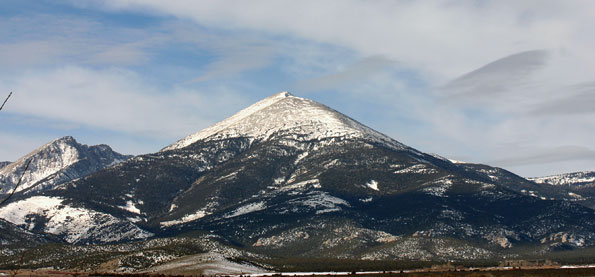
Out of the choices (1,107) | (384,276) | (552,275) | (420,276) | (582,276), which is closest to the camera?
(1,107)

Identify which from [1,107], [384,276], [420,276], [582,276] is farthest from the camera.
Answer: [384,276]

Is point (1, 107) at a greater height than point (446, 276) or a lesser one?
greater

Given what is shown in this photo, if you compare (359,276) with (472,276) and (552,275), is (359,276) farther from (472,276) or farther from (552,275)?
(552,275)

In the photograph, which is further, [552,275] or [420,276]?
[420,276]

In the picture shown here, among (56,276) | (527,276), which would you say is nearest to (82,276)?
(56,276)

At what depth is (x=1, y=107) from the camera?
20.3 meters

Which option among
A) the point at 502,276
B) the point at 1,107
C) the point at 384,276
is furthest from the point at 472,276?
the point at 1,107

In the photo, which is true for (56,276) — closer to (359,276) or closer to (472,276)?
(359,276)

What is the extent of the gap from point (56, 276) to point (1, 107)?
18672 centimetres

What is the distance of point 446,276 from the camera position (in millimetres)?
160500

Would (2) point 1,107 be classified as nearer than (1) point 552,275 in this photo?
Yes

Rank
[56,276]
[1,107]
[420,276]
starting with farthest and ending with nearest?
[56,276] → [420,276] → [1,107]

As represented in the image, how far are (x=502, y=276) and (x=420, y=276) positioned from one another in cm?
2053

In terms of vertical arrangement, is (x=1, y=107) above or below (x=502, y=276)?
above
